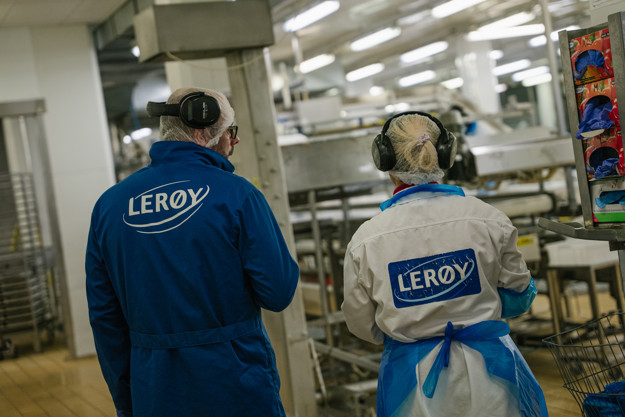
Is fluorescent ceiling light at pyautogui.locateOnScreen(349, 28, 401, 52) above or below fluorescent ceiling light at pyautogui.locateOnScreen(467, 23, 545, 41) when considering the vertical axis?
above

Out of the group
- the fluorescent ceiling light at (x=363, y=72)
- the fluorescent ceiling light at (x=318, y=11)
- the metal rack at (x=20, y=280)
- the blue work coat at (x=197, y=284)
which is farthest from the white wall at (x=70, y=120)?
the fluorescent ceiling light at (x=363, y=72)

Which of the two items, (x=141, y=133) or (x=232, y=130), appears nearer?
(x=232, y=130)

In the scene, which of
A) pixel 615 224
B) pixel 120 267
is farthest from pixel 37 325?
pixel 615 224

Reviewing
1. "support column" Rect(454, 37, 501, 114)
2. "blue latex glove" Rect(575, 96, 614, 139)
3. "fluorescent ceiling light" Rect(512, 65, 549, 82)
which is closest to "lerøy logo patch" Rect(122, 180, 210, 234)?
"blue latex glove" Rect(575, 96, 614, 139)

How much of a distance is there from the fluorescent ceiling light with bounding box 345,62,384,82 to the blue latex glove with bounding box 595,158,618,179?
11.5 metres

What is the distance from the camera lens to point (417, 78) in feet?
53.4

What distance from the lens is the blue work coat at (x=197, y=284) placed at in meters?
1.92

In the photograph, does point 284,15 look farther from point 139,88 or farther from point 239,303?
point 239,303

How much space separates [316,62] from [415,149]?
10458mm

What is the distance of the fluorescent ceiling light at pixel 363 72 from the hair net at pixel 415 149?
1156 centimetres

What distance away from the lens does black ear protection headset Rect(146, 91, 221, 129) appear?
1989mm

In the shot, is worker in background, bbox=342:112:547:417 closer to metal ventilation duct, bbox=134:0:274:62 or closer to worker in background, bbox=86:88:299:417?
worker in background, bbox=86:88:299:417

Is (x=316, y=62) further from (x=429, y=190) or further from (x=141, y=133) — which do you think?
(x=429, y=190)

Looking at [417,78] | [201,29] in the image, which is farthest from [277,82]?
[201,29]
